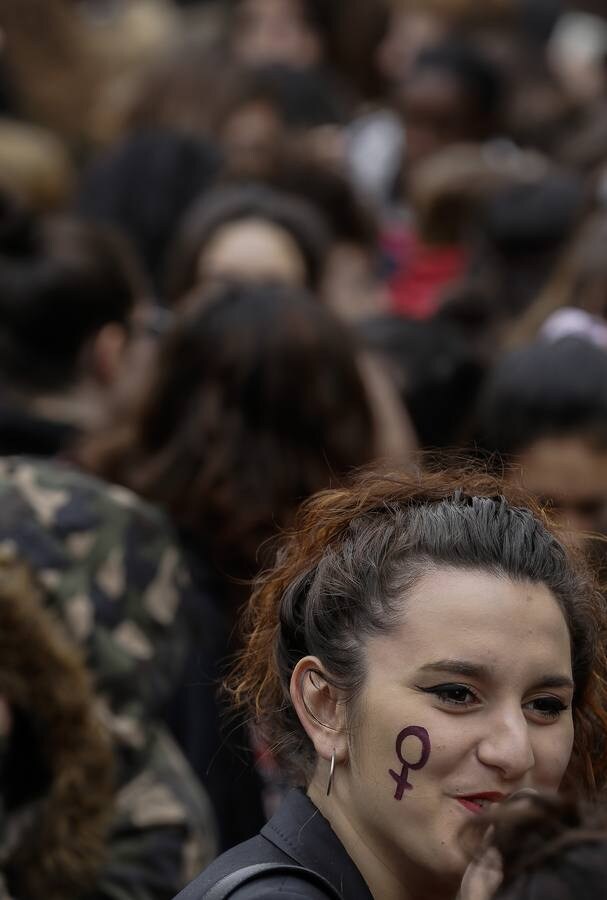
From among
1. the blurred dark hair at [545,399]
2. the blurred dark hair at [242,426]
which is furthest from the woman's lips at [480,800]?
the blurred dark hair at [545,399]

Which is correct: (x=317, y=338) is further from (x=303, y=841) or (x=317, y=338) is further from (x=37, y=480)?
(x=303, y=841)

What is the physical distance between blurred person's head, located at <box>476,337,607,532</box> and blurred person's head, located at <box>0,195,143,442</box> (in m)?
1.01

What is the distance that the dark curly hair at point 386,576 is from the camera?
2145 mm

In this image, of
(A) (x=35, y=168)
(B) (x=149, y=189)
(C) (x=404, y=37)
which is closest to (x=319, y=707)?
(B) (x=149, y=189)

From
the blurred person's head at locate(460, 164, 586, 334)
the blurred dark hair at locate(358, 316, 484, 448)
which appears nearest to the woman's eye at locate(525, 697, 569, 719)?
the blurred dark hair at locate(358, 316, 484, 448)

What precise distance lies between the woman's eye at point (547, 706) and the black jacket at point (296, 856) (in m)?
0.32

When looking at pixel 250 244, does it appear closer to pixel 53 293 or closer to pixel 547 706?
pixel 53 293

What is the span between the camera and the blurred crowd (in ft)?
10.1

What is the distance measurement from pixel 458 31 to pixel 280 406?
595 centimetres

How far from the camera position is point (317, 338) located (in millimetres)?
3842

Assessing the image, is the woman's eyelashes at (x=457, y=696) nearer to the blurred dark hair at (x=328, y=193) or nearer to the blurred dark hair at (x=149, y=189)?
the blurred dark hair at (x=328, y=193)

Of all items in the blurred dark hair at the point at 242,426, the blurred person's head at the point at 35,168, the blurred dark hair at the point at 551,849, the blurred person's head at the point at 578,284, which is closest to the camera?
the blurred dark hair at the point at 551,849

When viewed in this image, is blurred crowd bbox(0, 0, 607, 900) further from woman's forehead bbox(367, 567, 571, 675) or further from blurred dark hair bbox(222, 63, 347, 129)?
woman's forehead bbox(367, 567, 571, 675)

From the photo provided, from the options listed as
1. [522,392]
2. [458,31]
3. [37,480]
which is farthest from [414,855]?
[458,31]
